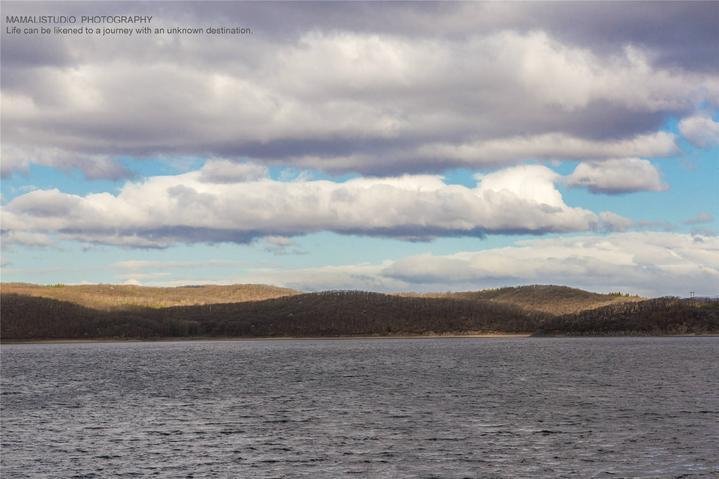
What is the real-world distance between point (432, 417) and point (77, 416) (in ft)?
126

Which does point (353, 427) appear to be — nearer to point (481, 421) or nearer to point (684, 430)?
point (481, 421)

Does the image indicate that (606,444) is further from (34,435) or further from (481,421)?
(34,435)

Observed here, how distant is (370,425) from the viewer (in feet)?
261

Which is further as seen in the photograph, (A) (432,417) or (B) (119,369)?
(B) (119,369)

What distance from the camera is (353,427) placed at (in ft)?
256

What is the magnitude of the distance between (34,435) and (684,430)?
191 feet

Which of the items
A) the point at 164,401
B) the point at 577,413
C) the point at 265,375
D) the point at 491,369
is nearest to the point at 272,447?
the point at 577,413

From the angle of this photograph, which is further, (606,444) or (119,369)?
(119,369)

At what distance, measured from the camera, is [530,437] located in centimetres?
7075

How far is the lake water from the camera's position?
194 ft

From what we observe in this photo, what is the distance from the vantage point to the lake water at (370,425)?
194ft

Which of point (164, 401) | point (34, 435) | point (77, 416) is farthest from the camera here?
point (164, 401)

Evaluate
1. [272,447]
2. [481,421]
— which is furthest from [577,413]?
[272,447]

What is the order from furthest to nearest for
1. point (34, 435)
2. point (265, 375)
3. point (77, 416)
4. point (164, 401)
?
point (265, 375) < point (164, 401) < point (77, 416) < point (34, 435)
